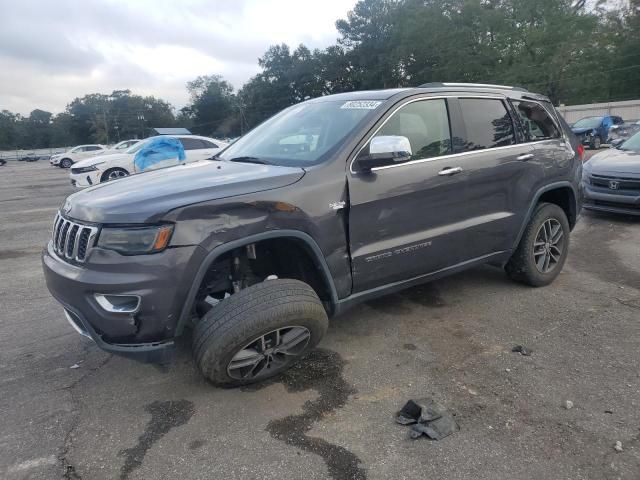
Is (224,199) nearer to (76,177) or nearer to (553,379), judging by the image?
(553,379)

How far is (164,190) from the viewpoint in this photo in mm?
2785

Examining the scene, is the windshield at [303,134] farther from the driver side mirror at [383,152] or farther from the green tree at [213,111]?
the green tree at [213,111]

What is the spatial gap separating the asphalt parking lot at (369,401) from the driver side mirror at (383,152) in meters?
1.35

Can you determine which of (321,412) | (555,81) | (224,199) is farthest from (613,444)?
(555,81)

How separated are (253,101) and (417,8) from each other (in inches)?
1382

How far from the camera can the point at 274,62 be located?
3113 inches

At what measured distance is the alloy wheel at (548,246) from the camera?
451 centimetres

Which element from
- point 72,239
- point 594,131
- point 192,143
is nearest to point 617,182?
point 72,239

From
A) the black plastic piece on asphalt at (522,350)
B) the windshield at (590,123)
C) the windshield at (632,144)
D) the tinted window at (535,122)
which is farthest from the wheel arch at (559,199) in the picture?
the windshield at (590,123)

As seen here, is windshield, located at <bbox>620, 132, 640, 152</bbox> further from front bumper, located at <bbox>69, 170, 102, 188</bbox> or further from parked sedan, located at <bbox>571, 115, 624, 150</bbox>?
parked sedan, located at <bbox>571, 115, 624, 150</bbox>

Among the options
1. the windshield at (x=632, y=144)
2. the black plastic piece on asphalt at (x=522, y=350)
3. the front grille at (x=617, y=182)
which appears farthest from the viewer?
the windshield at (x=632, y=144)

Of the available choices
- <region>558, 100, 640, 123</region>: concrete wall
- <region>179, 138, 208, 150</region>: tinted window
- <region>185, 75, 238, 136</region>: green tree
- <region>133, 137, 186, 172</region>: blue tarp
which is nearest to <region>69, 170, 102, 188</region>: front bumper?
<region>133, 137, 186, 172</region>: blue tarp

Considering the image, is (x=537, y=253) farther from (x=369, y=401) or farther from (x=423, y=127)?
(x=369, y=401)

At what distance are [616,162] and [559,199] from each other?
11.2 ft
